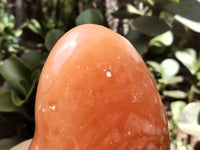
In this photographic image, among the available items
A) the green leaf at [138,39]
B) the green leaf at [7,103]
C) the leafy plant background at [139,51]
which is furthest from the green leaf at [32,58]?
the green leaf at [138,39]

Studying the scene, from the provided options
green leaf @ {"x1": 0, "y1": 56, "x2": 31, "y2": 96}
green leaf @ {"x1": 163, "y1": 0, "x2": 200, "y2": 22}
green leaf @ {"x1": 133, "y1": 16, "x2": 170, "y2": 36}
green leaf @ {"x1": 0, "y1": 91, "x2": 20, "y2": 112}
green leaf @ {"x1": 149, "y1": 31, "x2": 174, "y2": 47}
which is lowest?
green leaf @ {"x1": 149, "y1": 31, "x2": 174, "y2": 47}

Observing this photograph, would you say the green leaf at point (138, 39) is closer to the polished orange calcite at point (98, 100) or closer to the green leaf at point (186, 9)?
the green leaf at point (186, 9)

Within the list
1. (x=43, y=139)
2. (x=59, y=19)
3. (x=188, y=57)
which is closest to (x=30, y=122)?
(x=43, y=139)

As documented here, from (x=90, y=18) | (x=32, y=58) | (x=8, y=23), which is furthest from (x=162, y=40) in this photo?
(x=8, y=23)

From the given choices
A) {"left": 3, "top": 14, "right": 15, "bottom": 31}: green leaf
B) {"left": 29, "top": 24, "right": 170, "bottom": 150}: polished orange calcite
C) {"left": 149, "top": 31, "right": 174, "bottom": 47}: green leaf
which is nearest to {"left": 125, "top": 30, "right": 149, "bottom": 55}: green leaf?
{"left": 149, "top": 31, "right": 174, "bottom": 47}: green leaf

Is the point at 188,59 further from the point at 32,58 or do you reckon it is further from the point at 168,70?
the point at 32,58

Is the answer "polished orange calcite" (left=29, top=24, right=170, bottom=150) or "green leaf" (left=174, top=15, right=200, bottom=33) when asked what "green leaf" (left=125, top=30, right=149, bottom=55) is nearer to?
"green leaf" (left=174, top=15, right=200, bottom=33)
